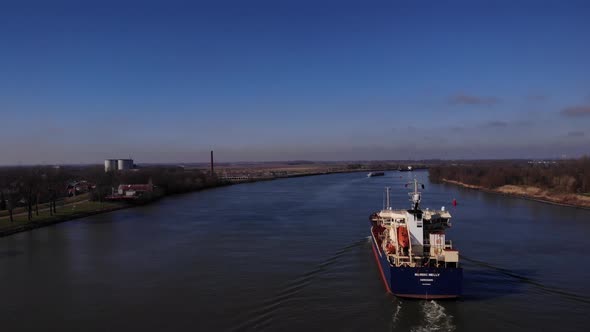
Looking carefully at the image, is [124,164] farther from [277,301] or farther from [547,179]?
[277,301]

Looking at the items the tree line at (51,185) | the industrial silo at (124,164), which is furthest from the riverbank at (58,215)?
the industrial silo at (124,164)

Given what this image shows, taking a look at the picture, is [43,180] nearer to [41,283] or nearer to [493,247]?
[41,283]

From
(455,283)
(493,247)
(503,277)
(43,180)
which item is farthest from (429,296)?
(43,180)

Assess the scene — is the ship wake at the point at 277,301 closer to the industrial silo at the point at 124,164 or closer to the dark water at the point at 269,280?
the dark water at the point at 269,280

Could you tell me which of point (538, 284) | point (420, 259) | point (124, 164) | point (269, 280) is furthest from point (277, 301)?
point (124, 164)

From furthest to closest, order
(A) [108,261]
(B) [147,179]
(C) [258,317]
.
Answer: (B) [147,179] → (A) [108,261] → (C) [258,317]

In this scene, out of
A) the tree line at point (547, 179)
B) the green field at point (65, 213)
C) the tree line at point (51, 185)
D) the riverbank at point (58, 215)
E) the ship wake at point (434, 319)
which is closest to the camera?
the ship wake at point (434, 319)

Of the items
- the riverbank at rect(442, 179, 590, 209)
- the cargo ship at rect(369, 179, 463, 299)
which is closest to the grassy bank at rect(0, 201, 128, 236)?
the cargo ship at rect(369, 179, 463, 299)
